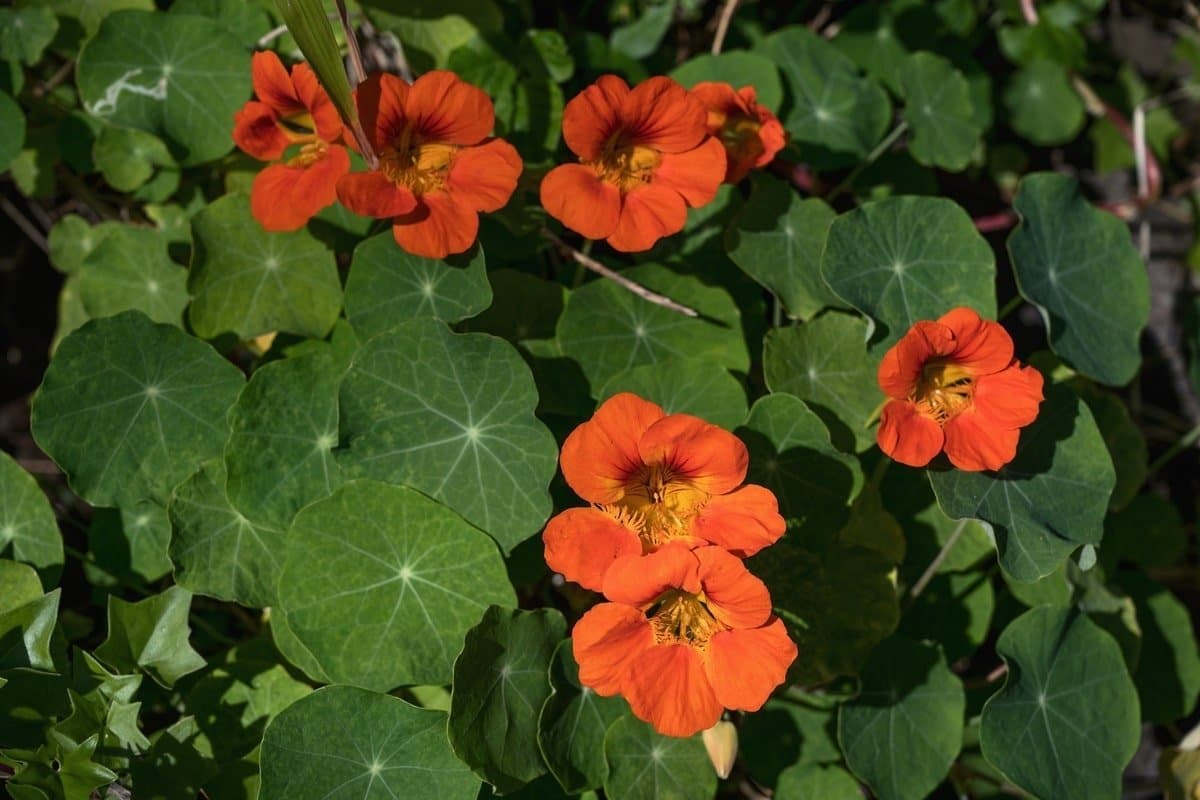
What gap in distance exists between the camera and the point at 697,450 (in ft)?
4.62

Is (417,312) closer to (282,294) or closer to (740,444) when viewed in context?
(282,294)

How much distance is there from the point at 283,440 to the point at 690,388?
0.77m

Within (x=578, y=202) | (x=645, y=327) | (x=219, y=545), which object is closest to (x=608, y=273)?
(x=645, y=327)

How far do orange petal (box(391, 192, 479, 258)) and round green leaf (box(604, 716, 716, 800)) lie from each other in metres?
0.89

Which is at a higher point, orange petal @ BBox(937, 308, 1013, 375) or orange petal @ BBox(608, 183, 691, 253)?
orange petal @ BBox(608, 183, 691, 253)

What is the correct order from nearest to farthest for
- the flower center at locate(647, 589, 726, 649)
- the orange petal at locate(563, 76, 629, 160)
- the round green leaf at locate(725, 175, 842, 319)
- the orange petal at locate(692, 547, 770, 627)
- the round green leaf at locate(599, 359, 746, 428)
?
the orange petal at locate(692, 547, 770, 627)
the flower center at locate(647, 589, 726, 649)
the orange petal at locate(563, 76, 629, 160)
the round green leaf at locate(599, 359, 746, 428)
the round green leaf at locate(725, 175, 842, 319)

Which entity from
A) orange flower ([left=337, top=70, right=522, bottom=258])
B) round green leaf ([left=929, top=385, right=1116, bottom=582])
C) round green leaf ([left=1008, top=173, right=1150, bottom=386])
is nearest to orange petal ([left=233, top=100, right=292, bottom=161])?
orange flower ([left=337, top=70, right=522, bottom=258])

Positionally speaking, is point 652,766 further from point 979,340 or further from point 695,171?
point 695,171

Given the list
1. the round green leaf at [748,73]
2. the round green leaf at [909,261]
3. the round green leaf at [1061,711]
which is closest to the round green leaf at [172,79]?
the round green leaf at [748,73]

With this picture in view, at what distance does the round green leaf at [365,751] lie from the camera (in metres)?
1.65

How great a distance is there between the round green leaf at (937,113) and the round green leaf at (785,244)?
506 mm

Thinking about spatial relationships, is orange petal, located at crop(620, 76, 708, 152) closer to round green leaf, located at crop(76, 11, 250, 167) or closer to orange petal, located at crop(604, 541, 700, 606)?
orange petal, located at crop(604, 541, 700, 606)

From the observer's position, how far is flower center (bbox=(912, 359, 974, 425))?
1659 mm

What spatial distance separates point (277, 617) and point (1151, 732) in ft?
7.50
